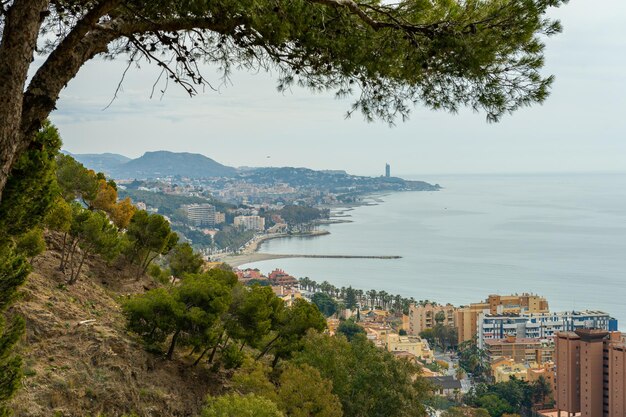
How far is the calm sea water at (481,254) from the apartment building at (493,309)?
1919 mm

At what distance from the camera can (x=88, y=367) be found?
13.2 ft

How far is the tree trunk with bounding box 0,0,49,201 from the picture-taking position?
1447mm

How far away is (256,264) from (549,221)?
84.8ft

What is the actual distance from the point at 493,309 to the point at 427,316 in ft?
8.40

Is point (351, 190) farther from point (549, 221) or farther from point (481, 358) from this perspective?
point (481, 358)

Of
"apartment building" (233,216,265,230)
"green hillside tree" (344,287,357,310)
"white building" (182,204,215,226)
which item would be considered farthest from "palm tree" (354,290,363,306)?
"apartment building" (233,216,265,230)

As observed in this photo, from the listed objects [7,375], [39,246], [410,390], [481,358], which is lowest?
[481,358]

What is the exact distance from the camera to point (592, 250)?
34625mm

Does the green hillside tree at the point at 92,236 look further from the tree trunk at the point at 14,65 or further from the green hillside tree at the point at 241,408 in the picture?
the tree trunk at the point at 14,65

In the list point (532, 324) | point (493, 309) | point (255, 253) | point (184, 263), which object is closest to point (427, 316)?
point (493, 309)

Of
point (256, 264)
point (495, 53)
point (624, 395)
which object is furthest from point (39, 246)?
point (256, 264)

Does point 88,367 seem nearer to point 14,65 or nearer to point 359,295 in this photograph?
point 14,65

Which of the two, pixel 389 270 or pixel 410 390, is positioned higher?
pixel 410 390

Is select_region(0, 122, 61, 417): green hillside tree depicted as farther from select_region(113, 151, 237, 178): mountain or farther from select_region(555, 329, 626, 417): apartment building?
select_region(113, 151, 237, 178): mountain
